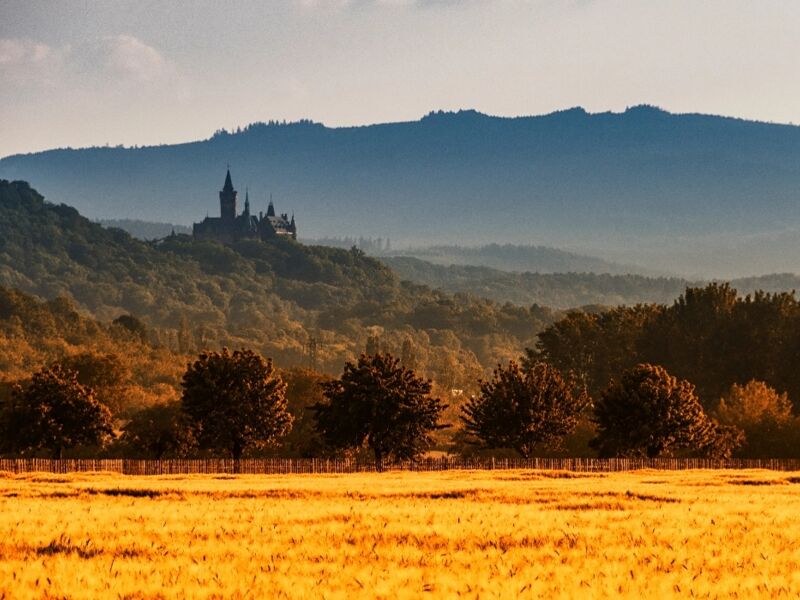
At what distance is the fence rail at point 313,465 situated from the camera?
3290 inches

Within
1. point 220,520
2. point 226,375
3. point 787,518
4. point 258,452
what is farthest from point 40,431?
point 787,518

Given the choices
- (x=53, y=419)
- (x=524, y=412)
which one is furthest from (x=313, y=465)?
(x=53, y=419)

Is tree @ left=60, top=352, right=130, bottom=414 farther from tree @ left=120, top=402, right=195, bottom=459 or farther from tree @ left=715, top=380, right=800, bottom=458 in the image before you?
tree @ left=715, top=380, right=800, bottom=458

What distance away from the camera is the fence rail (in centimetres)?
8356

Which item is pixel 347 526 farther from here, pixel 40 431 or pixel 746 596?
pixel 40 431

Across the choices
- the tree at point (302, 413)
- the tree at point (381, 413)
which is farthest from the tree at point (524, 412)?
the tree at point (302, 413)

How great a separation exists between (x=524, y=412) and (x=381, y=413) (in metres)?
11.8

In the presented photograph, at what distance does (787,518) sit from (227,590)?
2236 cm

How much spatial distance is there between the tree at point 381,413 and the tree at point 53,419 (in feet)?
56.3

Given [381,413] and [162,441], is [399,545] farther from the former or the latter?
[162,441]

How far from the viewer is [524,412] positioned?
95875 mm

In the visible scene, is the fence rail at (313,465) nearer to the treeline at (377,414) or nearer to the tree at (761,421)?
the treeline at (377,414)

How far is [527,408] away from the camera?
96.1 m

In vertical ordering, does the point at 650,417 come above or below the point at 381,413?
below
